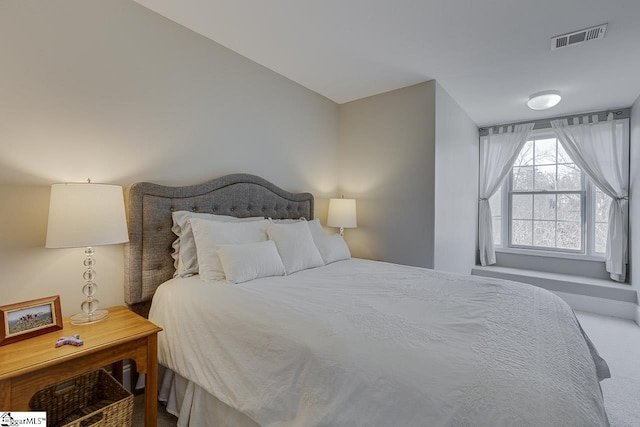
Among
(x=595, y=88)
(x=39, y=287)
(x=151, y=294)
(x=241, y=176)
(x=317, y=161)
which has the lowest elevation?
(x=151, y=294)

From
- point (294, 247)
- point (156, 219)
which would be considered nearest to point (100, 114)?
point (156, 219)

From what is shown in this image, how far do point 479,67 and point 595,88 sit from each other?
1487 millimetres

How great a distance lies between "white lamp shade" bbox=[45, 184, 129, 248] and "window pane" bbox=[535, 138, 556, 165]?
5.14 metres

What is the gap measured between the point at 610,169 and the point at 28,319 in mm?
5577

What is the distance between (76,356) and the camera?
3.99 ft

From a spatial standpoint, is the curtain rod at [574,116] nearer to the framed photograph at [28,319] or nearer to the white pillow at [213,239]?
the white pillow at [213,239]

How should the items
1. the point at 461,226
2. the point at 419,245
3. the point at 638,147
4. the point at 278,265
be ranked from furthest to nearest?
1. the point at 461,226
2. the point at 638,147
3. the point at 419,245
4. the point at 278,265

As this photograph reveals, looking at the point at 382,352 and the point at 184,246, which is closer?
the point at 382,352

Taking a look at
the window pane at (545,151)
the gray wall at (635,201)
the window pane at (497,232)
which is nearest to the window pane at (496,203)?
the window pane at (497,232)

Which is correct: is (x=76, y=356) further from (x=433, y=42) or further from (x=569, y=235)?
(x=569, y=235)

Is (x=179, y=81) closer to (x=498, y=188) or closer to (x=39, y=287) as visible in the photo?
(x=39, y=287)

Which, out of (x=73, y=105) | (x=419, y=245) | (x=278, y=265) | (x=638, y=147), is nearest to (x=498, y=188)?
(x=638, y=147)

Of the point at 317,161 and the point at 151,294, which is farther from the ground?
the point at 317,161

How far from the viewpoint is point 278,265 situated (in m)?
2.10
